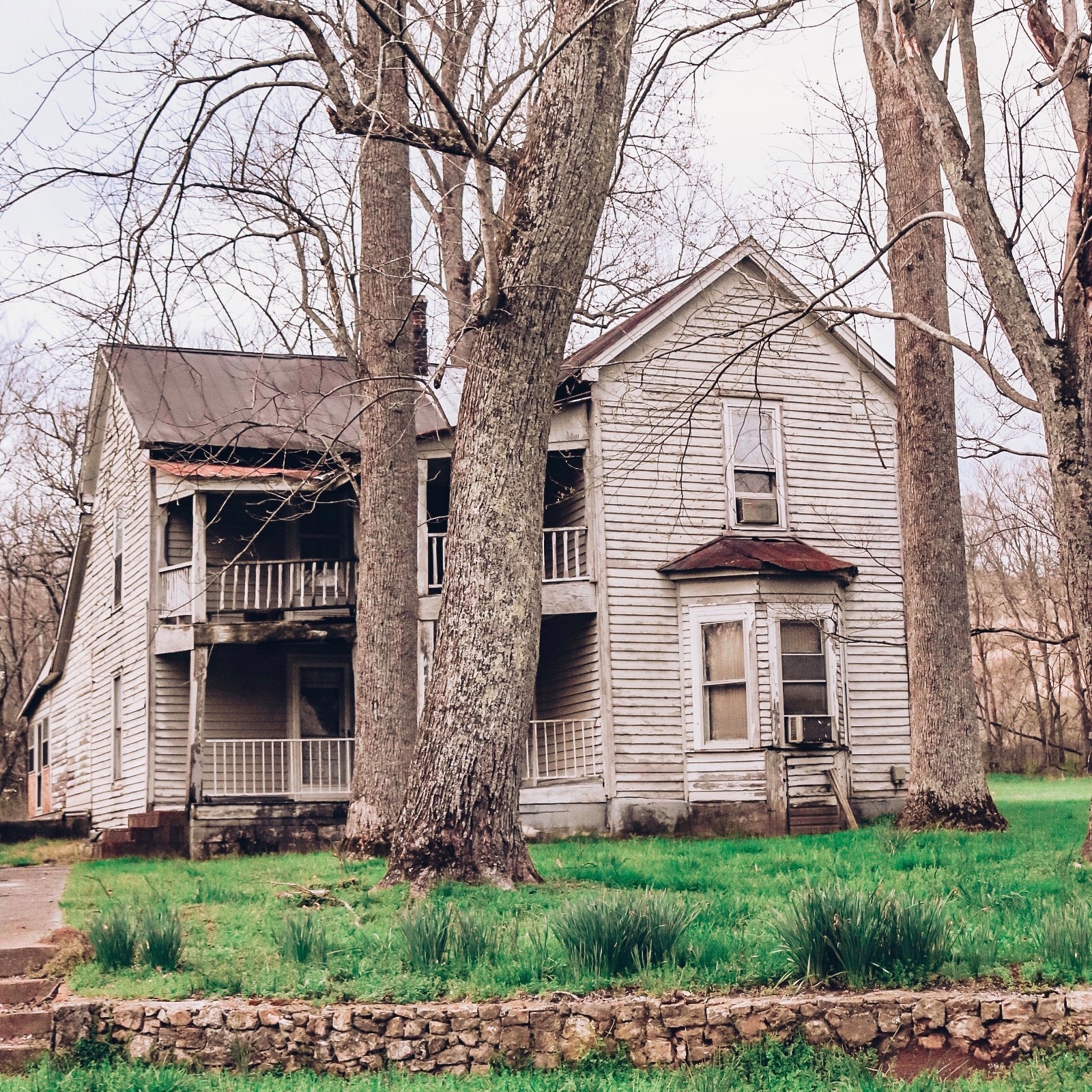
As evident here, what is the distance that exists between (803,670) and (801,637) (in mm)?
463

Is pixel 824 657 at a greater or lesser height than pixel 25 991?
greater

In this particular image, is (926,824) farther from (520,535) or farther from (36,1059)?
(36,1059)

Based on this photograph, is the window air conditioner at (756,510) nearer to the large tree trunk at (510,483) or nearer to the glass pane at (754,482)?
the glass pane at (754,482)

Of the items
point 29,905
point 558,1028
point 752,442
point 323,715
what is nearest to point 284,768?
point 323,715

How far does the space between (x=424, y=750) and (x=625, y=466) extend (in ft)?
35.3

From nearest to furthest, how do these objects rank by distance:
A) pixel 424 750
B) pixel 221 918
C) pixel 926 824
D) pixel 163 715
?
1. pixel 221 918
2. pixel 424 750
3. pixel 926 824
4. pixel 163 715

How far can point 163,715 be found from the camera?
21531mm

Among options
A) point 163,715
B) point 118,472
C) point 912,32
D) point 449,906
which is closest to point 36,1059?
point 449,906

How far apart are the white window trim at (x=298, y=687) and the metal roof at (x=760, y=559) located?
647 centimetres

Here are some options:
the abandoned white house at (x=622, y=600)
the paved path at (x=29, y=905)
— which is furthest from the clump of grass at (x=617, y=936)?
the abandoned white house at (x=622, y=600)

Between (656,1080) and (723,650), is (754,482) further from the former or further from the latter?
(656,1080)

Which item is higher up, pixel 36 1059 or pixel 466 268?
pixel 466 268

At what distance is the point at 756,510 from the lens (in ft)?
66.4

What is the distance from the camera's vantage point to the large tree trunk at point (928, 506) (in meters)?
14.3
